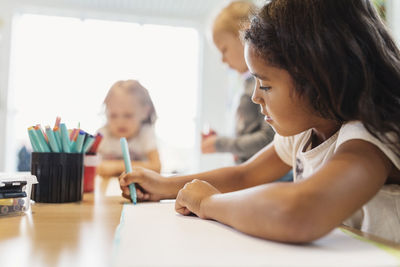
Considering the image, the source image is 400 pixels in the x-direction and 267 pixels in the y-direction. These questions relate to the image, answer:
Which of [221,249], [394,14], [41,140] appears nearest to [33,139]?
[41,140]

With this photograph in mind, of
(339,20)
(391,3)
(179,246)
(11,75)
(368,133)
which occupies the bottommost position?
(179,246)

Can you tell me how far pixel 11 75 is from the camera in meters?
2.54

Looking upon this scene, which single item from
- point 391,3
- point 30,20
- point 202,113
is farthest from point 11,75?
point 391,3

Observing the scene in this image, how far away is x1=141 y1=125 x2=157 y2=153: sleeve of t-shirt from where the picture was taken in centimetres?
156

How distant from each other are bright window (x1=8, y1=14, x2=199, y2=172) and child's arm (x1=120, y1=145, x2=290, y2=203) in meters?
1.90

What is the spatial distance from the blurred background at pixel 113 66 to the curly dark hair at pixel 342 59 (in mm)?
2135

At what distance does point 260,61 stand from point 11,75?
255 centimetres

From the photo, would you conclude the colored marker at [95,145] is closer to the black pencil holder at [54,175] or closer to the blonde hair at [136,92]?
the black pencil holder at [54,175]

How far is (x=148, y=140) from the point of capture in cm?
157

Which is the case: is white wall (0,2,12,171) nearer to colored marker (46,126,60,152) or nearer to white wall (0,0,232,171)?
white wall (0,0,232,171)

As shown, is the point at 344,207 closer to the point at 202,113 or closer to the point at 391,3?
the point at 391,3

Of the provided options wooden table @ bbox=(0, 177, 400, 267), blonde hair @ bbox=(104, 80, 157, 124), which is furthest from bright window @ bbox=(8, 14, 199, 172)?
wooden table @ bbox=(0, 177, 400, 267)

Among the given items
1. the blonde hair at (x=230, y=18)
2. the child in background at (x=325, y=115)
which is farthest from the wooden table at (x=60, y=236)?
the blonde hair at (x=230, y=18)

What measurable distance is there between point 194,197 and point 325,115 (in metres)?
0.20
